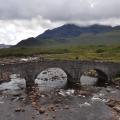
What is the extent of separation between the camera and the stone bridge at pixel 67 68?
201ft

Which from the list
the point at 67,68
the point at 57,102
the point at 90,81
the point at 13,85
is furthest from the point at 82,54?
the point at 57,102

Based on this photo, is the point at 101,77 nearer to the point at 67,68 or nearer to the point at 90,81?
the point at 90,81

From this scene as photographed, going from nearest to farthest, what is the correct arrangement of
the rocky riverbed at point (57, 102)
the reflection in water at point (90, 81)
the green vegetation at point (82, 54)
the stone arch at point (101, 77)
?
the rocky riverbed at point (57, 102) < the stone arch at point (101, 77) < the reflection in water at point (90, 81) < the green vegetation at point (82, 54)

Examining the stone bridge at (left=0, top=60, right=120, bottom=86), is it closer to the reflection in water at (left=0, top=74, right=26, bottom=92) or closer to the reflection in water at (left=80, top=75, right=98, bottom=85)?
the reflection in water at (left=80, top=75, right=98, bottom=85)

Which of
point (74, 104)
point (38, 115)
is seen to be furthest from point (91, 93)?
point (38, 115)

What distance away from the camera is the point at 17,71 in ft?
201

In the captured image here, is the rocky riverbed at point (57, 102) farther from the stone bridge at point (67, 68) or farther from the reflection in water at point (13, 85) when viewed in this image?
the stone bridge at point (67, 68)

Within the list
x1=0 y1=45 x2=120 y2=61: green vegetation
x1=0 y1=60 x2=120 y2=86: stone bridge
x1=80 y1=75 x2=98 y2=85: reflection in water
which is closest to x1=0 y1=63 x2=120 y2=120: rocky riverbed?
x1=0 y1=60 x2=120 y2=86: stone bridge

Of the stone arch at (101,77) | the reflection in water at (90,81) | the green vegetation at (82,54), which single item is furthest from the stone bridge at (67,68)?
the green vegetation at (82,54)

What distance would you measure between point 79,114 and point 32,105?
8898 millimetres

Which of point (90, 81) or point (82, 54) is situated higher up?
point (82, 54)

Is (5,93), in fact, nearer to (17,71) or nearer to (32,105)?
(17,71)

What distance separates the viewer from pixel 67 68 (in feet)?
219

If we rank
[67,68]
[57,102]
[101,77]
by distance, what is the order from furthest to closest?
[101,77]
[67,68]
[57,102]
